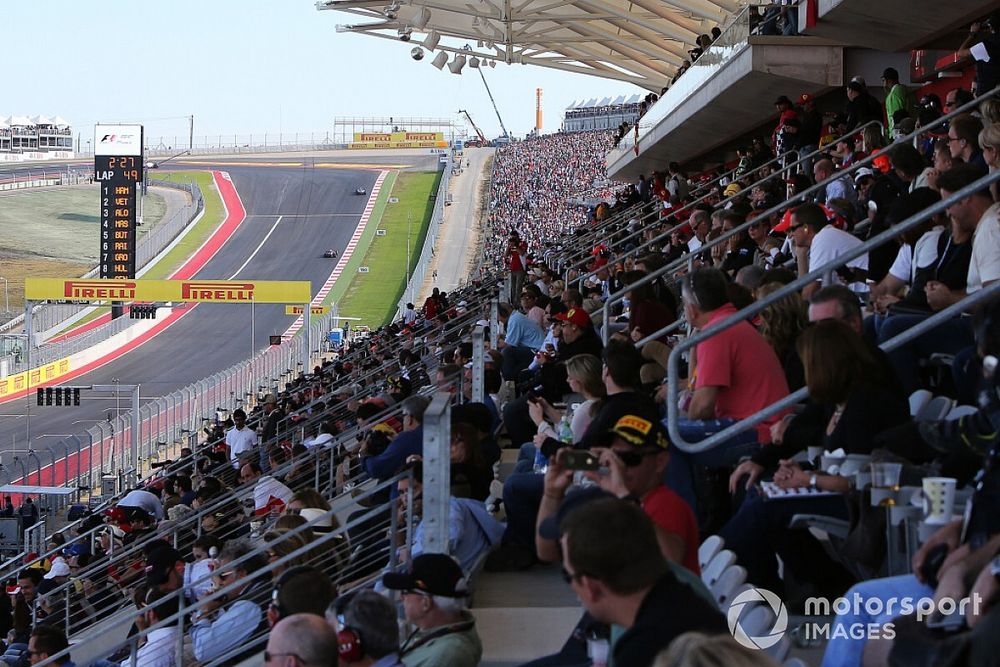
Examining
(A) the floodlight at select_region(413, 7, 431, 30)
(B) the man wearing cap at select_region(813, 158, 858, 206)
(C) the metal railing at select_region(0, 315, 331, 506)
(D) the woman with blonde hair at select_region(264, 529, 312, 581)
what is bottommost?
(C) the metal railing at select_region(0, 315, 331, 506)

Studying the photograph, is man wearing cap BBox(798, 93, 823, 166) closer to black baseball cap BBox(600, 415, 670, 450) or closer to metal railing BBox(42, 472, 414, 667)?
metal railing BBox(42, 472, 414, 667)

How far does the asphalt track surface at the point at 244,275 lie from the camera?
34906 millimetres

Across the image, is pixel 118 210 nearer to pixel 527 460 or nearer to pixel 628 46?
pixel 628 46

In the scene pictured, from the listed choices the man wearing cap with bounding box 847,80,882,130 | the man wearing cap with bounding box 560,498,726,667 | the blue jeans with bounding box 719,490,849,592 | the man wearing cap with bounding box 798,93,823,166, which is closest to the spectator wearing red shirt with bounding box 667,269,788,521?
the blue jeans with bounding box 719,490,849,592

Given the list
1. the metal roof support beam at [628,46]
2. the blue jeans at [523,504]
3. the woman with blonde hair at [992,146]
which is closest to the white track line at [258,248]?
the metal roof support beam at [628,46]

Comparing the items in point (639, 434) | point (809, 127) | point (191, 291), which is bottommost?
point (639, 434)

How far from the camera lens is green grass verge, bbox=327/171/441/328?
53500mm

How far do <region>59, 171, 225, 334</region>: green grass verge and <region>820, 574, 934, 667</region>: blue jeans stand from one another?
48768mm

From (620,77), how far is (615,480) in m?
33.3

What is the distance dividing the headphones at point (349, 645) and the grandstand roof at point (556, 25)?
63.0 ft

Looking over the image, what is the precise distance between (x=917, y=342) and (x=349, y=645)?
3.06 m

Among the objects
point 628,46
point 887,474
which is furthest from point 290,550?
point 628,46

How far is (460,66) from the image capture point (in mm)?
31578

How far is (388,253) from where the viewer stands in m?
63.2
